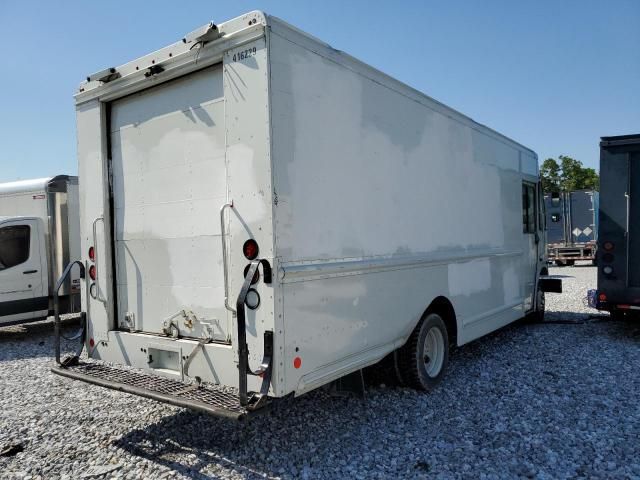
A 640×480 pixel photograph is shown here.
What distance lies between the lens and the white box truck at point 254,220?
339 centimetres

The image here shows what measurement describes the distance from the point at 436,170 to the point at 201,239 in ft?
9.04

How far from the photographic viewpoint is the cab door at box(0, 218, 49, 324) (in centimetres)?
858

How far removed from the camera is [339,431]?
14.1 feet

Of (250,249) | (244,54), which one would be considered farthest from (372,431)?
(244,54)

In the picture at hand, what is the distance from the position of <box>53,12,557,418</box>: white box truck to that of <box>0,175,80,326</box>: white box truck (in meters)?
5.12

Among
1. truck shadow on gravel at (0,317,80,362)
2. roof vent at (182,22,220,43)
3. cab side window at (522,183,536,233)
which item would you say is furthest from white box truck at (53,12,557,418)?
truck shadow on gravel at (0,317,80,362)

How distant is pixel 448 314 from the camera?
18.7 ft

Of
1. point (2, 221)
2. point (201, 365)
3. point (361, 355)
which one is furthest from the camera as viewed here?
point (2, 221)

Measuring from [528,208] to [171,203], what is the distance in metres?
6.23

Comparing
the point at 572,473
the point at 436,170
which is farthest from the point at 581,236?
the point at 572,473

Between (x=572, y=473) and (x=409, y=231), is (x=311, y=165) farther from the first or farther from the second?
(x=572, y=473)

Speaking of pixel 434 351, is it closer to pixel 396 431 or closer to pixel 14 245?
pixel 396 431

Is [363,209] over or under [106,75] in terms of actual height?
under

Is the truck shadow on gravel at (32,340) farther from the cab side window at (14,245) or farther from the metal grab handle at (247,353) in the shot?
the metal grab handle at (247,353)
